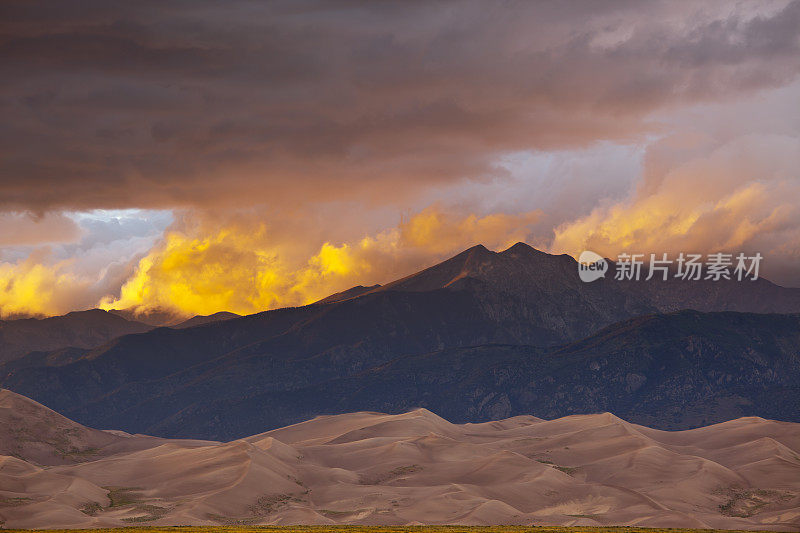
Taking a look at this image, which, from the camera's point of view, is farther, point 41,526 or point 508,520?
point 508,520

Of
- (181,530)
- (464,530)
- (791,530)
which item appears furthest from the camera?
(791,530)

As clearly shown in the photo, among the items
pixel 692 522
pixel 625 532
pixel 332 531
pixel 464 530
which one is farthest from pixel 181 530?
pixel 692 522

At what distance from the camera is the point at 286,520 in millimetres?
196125

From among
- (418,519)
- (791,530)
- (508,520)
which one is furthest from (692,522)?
(418,519)

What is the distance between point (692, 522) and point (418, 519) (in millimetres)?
55902

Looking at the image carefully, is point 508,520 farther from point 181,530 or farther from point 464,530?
point 181,530

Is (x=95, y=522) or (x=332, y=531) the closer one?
(x=332, y=531)

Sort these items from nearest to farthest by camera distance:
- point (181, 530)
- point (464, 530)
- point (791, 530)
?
point (181, 530) < point (464, 530) < point (791, 530)

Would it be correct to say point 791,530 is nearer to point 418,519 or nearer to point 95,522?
point 418,519

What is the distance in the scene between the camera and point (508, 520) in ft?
647

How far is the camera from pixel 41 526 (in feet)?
595

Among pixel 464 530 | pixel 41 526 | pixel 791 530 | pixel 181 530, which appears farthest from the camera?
pixel 791 530

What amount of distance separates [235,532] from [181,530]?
7.51 metres

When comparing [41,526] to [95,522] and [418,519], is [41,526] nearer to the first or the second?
[95,522]
